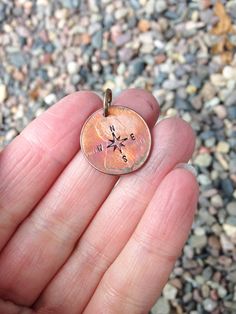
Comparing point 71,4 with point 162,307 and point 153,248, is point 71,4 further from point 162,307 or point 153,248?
point 153,248

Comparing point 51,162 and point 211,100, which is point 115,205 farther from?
point 211,100

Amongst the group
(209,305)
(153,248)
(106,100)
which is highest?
(106,100)

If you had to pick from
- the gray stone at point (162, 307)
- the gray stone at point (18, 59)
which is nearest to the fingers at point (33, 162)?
the gray stone at point (162, 307)

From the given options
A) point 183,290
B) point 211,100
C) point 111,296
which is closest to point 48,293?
point 111,296

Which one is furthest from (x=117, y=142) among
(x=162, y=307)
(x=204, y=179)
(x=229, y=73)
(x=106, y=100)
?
(x=229, y=73)

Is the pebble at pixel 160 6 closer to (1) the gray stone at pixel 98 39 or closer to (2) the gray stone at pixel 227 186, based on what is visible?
(1) the gray stone at pixel 98 39

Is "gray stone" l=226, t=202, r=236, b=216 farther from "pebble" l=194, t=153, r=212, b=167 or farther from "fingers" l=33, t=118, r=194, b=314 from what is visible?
"fingers" l=33, t=118, r=194, b=314
